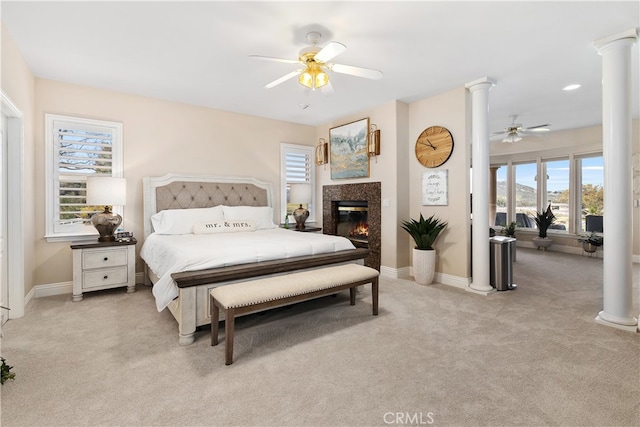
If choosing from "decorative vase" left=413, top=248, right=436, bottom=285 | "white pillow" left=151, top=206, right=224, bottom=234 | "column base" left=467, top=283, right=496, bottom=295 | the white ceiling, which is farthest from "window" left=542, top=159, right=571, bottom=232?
"white pillow" left=151, top=206, right=224, bottom=234

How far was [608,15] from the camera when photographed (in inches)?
97.6

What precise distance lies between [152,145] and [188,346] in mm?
3176

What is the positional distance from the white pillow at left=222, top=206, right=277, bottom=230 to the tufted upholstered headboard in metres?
0.33

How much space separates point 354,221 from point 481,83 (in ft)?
9.37

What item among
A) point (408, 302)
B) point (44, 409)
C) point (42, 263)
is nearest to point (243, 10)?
point (44, 409)

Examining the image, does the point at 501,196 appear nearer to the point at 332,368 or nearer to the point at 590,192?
the point at 590,192

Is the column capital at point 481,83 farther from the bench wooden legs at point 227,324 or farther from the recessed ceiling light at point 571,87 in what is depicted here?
the bench wooden legs at point 227,324

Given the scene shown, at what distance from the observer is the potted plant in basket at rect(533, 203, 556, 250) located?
22.7 feet

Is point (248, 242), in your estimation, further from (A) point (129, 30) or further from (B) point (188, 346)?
(A) point (129, 30)

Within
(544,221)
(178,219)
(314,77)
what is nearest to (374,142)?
(314,77)

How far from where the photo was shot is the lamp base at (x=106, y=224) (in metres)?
3.71

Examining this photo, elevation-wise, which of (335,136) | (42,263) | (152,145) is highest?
(335,136)

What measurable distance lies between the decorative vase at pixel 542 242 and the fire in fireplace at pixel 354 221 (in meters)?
4.54

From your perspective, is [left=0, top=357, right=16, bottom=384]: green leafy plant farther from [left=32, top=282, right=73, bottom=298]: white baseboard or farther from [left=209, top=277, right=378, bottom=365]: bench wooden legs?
[left=32, top=282, right=73, bottom=298]: white baseboard
